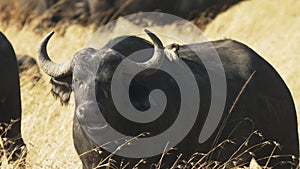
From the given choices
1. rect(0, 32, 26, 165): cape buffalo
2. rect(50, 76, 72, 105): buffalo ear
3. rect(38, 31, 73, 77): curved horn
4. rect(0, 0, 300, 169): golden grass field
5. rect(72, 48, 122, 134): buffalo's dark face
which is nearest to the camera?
rect(72, 48, 122, 134): buffalo's dark face

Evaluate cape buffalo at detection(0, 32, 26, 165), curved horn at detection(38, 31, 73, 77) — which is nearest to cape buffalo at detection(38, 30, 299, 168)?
curved horn at detection(38, 31, 73, 77)

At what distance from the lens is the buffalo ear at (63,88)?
6.45 meters

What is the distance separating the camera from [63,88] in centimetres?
657

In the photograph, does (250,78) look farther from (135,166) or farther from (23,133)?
(23,133)

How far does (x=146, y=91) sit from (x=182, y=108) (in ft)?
1.36

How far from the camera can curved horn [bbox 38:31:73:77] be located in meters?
6.30

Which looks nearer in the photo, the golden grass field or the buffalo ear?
the buffalo ear

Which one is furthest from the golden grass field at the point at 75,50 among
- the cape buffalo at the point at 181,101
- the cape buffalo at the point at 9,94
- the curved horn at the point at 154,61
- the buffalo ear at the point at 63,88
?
the curved horn at the point at 154,61

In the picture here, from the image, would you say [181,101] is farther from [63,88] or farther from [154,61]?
[63,88]

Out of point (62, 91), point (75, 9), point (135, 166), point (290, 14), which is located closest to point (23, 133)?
point (62, 91)

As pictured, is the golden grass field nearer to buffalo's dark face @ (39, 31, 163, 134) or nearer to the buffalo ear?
the buffalo ear

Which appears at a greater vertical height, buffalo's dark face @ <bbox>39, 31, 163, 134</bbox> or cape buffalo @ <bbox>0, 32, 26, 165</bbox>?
buffalo's dark face @ <bbox>39, 31, 163, 134</bbox>

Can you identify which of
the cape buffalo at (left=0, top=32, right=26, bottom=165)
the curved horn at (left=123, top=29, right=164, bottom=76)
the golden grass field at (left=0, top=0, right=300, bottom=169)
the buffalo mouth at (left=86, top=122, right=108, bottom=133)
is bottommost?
the golden grass field at (left=0, top=0, right=300, bottom=169)

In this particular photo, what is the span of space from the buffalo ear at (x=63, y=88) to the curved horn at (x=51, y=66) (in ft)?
0.21
